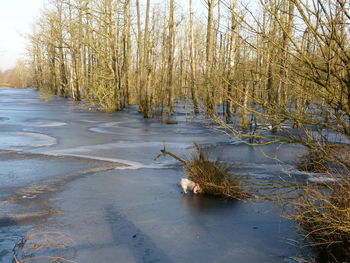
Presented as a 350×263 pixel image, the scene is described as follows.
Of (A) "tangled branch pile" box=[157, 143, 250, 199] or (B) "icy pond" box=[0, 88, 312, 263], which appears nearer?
(B) "icy pond" box=[0, 88, 312, 263]

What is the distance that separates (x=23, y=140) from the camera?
13117 millimetres

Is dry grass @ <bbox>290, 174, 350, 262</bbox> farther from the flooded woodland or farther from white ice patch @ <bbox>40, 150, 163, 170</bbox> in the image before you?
white ice patch @ <bbox>40, 150, 163, 170</bbox>

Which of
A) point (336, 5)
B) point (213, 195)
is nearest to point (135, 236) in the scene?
point (213, 195)

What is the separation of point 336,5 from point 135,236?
12.9 ft

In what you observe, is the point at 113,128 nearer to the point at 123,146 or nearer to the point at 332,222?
the point at 123,146

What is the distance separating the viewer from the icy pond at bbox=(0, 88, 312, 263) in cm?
498

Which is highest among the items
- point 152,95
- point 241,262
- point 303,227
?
point 152,95

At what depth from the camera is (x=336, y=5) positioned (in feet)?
11.9

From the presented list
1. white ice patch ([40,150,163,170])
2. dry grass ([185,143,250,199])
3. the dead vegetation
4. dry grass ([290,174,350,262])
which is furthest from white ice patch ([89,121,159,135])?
dry grass ([290,174,350,262])

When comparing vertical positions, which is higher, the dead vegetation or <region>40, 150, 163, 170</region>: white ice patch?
<region>40, 150, 163, 170</region>: white ice patch

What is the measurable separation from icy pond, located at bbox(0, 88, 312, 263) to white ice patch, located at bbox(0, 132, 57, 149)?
58 cm

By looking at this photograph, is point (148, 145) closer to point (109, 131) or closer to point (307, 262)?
point (109, 131)

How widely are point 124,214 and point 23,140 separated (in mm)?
8267

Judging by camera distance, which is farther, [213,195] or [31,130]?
[31,130]
